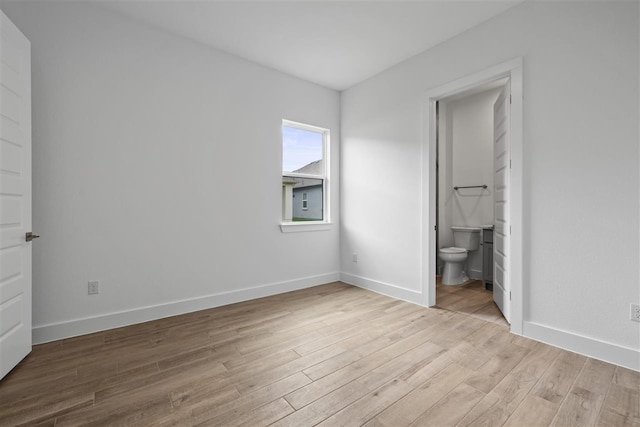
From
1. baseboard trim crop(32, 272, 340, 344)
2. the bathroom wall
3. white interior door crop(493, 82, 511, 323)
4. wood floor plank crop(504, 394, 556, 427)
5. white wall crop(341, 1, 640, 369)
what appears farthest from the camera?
the bathroom wall

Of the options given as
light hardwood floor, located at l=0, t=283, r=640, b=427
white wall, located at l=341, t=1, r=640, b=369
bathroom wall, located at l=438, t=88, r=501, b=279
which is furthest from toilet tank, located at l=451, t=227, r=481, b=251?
white wall, located at l=341, t=1, r=640, b=369

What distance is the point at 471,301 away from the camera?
3352mm

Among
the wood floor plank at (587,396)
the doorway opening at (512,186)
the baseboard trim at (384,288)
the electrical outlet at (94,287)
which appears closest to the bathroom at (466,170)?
the baseboard trim at (384,288)

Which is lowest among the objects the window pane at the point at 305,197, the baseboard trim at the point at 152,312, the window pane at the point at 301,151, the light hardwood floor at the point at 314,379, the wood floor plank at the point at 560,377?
the light hardwood floor at the point at 314,379

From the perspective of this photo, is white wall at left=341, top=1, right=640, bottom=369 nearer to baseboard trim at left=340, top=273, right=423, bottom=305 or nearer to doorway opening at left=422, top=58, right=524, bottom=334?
doorway opening at left=422, top=58, right=524, bottom=334

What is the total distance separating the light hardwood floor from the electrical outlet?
352 mm

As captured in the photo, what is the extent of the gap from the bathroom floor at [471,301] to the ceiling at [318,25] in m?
2.76

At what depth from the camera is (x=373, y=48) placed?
10.4ft

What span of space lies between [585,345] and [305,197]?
3148mm

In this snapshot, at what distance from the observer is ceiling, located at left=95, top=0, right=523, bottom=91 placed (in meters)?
2.50

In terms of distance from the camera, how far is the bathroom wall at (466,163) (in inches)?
175

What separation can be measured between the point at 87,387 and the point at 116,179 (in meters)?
1.67

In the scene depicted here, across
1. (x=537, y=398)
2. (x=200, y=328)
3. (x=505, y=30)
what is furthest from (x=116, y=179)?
(x=505, y=30)

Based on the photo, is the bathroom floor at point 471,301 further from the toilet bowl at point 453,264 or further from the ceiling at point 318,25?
the ceiling at point 318,25
